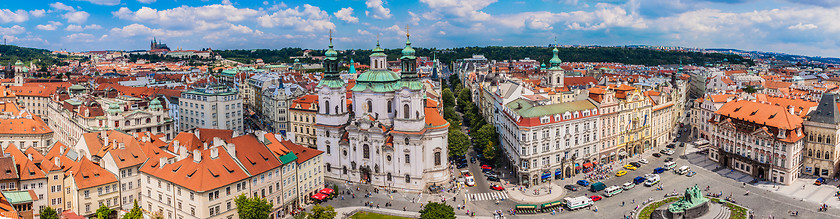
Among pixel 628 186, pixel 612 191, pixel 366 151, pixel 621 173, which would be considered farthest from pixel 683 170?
pixel 366 151

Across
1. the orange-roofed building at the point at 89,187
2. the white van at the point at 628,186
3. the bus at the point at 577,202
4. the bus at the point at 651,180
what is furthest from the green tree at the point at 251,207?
the bus at the point at 651,180

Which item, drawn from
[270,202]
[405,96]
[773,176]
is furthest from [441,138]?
[773,176]

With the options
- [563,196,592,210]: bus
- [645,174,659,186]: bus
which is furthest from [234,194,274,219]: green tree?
[645,174,659,186]: bus

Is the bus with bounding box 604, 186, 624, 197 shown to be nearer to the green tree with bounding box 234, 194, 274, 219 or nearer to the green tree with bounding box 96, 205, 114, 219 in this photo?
the green tree with bounding box 234, 194, 274, 219

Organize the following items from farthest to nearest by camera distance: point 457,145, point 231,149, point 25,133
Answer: point 457,145 → point 25,133 → point 231,149

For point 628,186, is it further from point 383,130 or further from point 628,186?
point 383,130

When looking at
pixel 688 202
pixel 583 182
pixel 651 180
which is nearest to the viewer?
pixel 688 202
